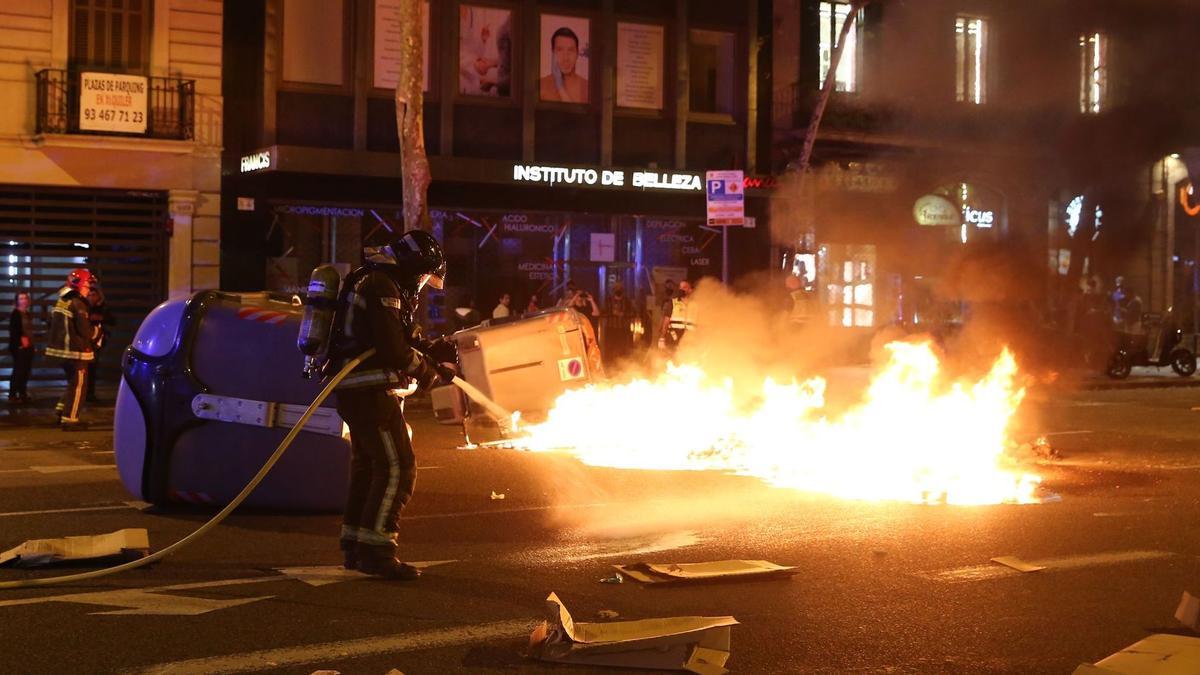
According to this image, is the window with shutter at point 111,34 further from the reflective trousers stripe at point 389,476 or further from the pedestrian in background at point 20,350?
the reflective trousers stripe at point 389,476

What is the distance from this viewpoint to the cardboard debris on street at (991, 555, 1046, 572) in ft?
21.3

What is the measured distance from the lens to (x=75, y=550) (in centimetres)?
632

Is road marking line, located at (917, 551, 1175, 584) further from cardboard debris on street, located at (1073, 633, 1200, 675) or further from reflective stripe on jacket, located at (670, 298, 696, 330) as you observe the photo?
reflective stripe on jacket, located at (670, 298, 696, 330)

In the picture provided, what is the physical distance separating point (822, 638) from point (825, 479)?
467cm

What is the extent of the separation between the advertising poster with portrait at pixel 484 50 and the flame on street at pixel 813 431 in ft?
37.2

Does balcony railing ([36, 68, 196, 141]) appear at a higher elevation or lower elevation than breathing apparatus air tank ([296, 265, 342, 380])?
higher

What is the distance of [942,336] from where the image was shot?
18.3 metres

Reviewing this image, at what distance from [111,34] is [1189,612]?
65.2ft

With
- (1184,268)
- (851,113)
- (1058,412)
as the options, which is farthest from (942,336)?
(1184,268)

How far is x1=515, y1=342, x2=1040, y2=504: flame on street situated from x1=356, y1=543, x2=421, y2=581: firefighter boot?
412 cm

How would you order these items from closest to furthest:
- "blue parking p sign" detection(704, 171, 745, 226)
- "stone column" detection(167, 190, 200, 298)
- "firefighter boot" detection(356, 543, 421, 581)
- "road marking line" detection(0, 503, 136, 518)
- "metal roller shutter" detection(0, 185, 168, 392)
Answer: "firefighter boot" detection(356, 543, 421, 581) < "road marking line" detection(0, 503, 136, 518) < "blue parking p sign" detection(704, 171, 745, 226) < "metal roller shutter" detection(0, 185, 168, 392) < "stone column" detection(167, 190, 200, 298)

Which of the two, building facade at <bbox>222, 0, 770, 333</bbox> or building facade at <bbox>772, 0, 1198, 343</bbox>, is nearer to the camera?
building facade at <bbox>772, 0, 1198, 343</bbox>

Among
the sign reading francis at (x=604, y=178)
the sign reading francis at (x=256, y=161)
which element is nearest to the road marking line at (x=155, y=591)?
the sign reading francis at (x=256, y=161)

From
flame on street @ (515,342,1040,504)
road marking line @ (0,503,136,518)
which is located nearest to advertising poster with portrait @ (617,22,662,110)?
flame on street @ (515,342,1040,504)
